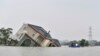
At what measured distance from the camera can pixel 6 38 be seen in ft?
316

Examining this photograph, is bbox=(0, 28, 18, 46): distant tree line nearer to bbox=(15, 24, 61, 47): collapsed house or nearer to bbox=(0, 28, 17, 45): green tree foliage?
bbox=(0, 28, 17, 45): green tree foliage

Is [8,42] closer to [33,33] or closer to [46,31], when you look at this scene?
[33,33]

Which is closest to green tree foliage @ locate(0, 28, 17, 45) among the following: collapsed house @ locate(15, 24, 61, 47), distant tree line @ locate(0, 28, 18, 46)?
distant tree line @ locate(0, 28, 18, 46)

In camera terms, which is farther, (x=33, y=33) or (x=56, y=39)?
(x=56, y=39)

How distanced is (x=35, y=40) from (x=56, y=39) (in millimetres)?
15797

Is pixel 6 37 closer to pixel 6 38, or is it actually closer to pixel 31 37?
pixel 6 38

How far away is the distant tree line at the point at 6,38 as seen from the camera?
315 feet

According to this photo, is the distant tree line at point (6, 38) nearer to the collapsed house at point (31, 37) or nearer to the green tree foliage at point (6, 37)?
the green tree foliage at point (6, 37)

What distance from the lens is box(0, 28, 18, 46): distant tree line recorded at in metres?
A: 96.1

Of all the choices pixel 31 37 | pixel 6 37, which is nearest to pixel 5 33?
pixel 6 37

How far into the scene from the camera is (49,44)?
320ft

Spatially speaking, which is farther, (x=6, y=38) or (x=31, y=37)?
(x=6, y=38)

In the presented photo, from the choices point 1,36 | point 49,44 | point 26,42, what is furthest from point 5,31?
point 49,44

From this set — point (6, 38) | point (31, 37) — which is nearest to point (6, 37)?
point (6, 38)
